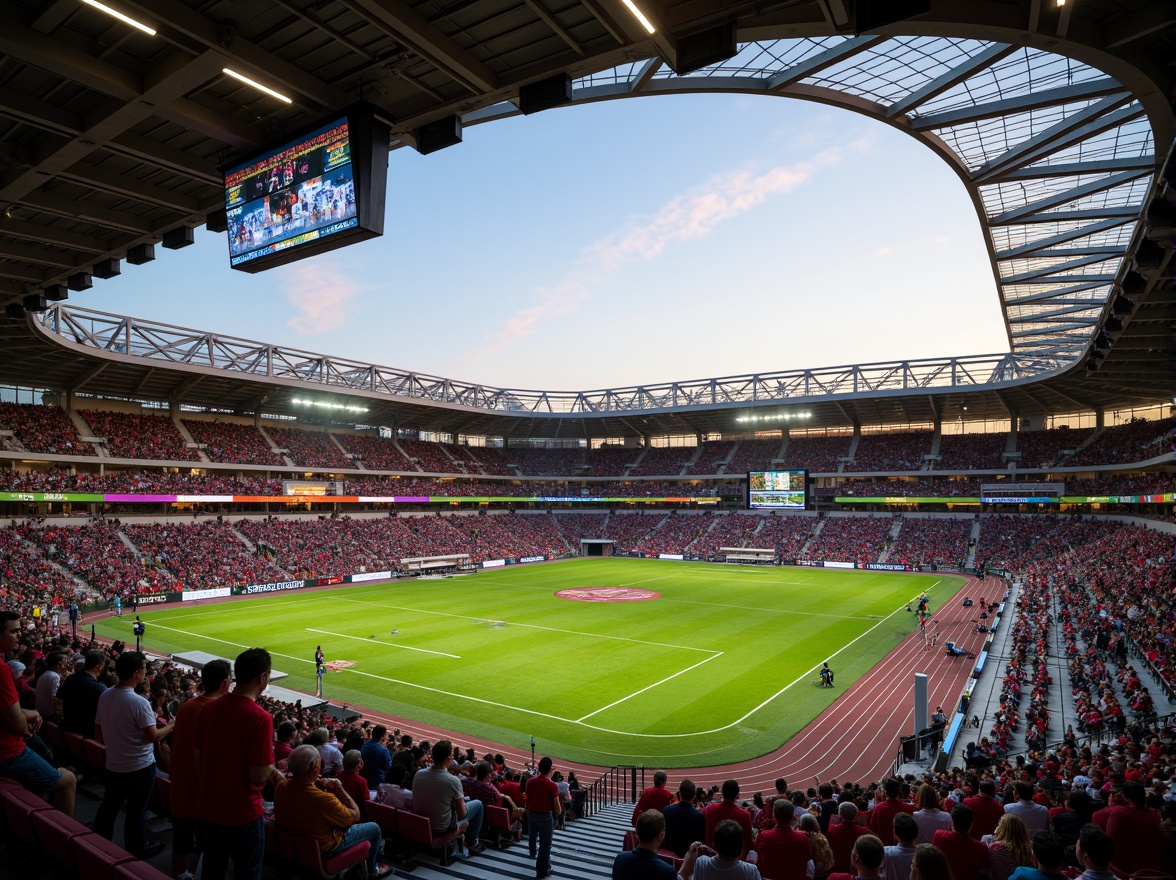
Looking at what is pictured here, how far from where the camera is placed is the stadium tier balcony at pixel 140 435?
47219 mm

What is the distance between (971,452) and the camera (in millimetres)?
65188

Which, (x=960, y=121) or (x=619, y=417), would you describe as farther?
(x=619, y=417)

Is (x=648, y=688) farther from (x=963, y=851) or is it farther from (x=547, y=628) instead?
(x=963, y=851)

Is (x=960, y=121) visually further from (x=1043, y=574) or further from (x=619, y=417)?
(x=619, y=417)

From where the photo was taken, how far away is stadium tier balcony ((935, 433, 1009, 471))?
2493 inches

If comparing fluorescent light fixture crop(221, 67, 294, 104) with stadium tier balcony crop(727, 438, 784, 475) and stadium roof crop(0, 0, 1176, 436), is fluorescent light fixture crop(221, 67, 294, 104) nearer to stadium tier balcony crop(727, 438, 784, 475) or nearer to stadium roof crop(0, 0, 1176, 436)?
stadium roof crop(0, 0, 1176, 436)

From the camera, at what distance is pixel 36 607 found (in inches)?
1225

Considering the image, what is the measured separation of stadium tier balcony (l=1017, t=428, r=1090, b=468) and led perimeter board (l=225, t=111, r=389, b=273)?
66349mm

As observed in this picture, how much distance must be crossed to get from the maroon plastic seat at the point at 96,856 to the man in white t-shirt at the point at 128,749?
3.39 ft

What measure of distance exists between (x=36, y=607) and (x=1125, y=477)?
70.2 m

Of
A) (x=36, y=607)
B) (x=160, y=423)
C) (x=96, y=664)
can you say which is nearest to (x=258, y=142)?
(x=96, y=664)

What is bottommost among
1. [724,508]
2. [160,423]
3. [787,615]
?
[787,615]

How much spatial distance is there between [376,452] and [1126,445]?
65532 millimetres

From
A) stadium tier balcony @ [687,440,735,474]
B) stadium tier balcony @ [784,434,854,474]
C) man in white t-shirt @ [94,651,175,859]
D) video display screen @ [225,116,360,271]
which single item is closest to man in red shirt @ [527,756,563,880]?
man in white t-shirt @ [94,651,175,859]
